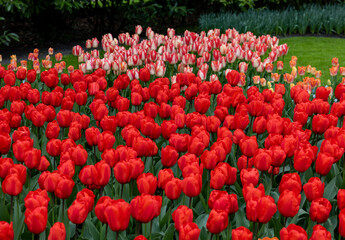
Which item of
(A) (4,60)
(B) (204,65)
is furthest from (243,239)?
(A) (4,60)

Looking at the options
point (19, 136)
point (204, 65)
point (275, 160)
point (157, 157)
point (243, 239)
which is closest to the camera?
point (243, 239)

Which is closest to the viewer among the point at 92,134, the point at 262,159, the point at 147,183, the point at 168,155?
the point at 147,183

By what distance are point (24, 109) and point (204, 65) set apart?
2220mm

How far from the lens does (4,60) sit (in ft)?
35.6

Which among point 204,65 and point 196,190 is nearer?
point 196,190

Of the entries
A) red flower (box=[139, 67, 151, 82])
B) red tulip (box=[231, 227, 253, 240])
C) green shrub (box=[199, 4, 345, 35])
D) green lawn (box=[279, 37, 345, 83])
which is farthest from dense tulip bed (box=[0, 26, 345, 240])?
green shrub (box=[199, 4, 345, 35])

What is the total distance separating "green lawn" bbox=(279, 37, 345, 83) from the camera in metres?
10.1

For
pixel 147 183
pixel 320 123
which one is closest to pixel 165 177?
pixel 147 183

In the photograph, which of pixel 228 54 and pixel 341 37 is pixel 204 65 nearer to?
pixel 228 54

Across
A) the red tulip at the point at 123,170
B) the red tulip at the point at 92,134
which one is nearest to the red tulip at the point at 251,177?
→ the red tulip at the point at 123,170

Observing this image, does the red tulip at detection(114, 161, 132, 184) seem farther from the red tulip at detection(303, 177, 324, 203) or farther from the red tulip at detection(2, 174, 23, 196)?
the red tulip at detection(303, 177, 324, 203)

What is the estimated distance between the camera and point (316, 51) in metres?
11.3

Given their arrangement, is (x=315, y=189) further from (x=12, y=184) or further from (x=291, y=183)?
(x=12, y=184)

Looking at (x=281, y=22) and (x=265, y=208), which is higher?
(x=265, y=208)
